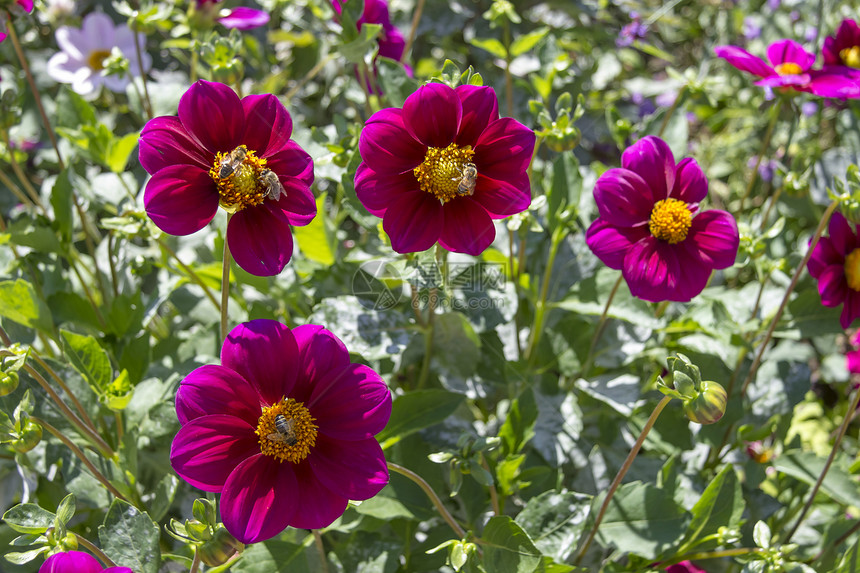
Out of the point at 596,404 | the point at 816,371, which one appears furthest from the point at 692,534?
the point at 816,371

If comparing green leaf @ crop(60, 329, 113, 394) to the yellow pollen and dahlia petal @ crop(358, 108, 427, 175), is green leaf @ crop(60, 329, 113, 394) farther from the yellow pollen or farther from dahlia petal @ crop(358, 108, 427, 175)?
dahlia petal @ crop(358, 108, 427, 175)

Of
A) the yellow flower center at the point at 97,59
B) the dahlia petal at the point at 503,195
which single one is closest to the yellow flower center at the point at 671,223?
the dahlia petal at the point at 503,195

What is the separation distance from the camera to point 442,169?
0.95 m

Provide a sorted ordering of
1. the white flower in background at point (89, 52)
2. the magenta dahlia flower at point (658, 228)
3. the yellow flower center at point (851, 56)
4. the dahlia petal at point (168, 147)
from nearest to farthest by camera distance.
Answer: the dahlia petal at point (168, 147), the magenta dahlia flower at point (658, 228), the yellow flower center at point (851, 56), the white flower in background at point (89, 52)

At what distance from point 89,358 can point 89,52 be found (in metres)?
0.97

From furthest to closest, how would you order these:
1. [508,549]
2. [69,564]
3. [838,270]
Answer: [838,270] < [508,549] < [69,564]

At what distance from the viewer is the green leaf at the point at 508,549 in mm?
973

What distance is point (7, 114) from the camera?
49.3 inches

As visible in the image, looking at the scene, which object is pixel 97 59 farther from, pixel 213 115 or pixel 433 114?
pixel 433 114

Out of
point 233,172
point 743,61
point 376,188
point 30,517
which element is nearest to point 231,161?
point 233,172

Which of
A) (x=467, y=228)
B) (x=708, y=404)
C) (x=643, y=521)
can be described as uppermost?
(x=467, y=228)

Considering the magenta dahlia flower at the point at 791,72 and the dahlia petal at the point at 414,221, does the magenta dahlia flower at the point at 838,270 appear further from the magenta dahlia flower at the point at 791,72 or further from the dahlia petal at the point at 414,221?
the dahlia petal at the point at 414,221

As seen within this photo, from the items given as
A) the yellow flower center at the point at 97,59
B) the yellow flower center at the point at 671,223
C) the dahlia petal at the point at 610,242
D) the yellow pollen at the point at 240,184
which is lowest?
the yellow flower center at the point at 97,59

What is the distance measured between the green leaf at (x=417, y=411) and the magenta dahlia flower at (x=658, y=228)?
324 millimetres
